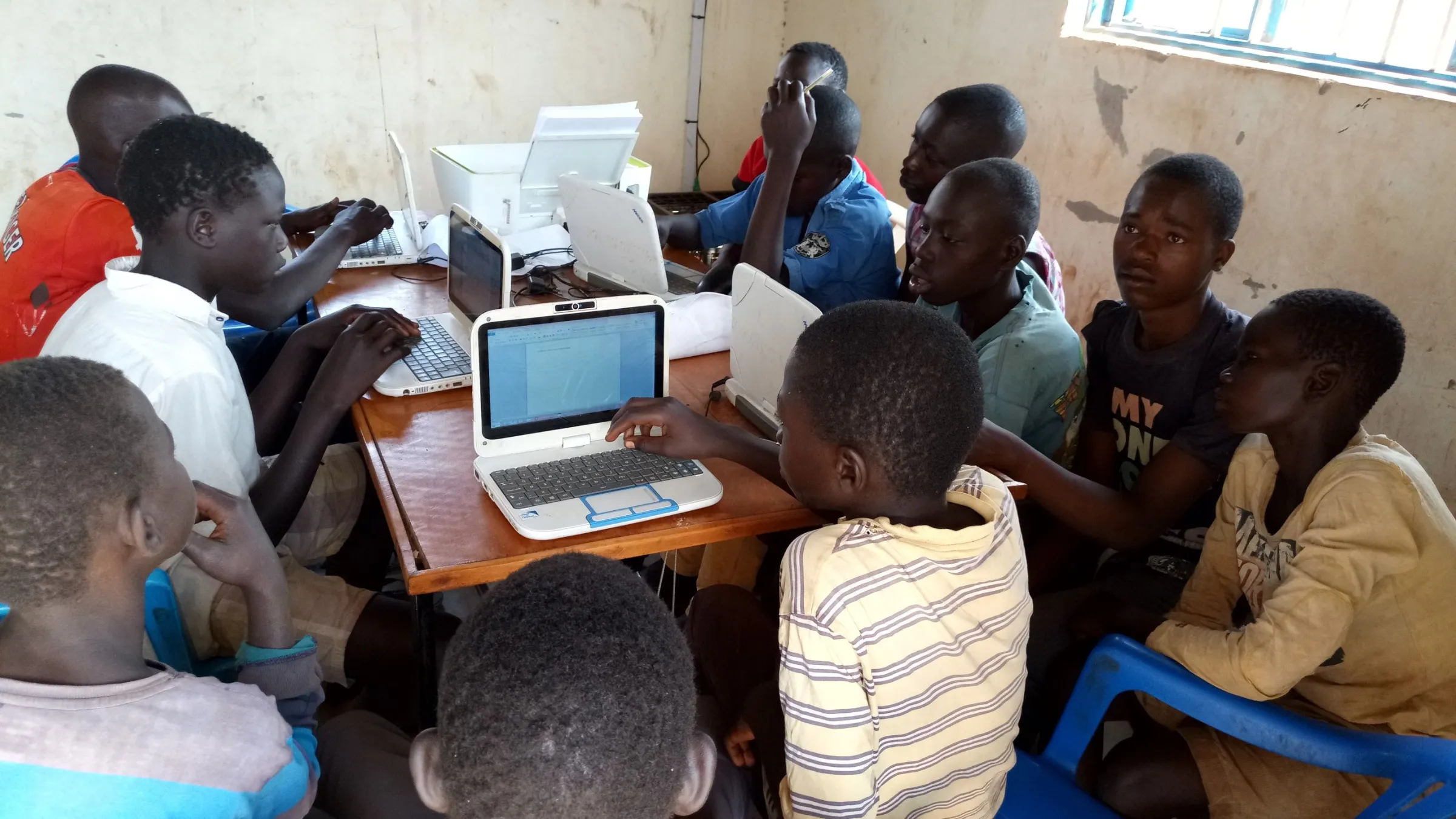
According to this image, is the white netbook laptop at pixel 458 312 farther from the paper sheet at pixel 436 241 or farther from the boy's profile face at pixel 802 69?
the boy's profile face at pixel 802 69

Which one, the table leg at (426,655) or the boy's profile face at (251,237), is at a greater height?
the boy's profile face at (251,237)

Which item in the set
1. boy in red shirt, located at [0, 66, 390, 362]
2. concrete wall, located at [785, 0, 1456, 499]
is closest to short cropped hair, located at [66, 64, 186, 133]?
boy in red shirt, located at [0, 66, 390, 362]

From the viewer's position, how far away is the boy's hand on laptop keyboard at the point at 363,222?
2307mm

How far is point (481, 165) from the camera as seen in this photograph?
8.83 ft

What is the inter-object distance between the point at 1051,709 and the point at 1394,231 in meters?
1.62

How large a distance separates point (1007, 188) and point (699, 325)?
0.70 metres

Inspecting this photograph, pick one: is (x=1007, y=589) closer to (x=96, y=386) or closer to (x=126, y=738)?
(x=126, y=738)

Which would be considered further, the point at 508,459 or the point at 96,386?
the point at 508,459

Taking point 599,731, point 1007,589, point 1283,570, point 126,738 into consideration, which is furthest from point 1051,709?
point 126,738

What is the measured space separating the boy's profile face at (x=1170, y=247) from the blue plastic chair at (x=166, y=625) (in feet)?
5.56

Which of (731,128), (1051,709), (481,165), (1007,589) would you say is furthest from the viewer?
(731,128)

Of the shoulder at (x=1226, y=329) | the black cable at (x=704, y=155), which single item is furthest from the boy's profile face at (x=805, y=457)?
the black cable at (x=704, y=155)

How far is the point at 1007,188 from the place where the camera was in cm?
185

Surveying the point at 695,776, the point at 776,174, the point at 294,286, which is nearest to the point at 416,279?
the point at 294,286
